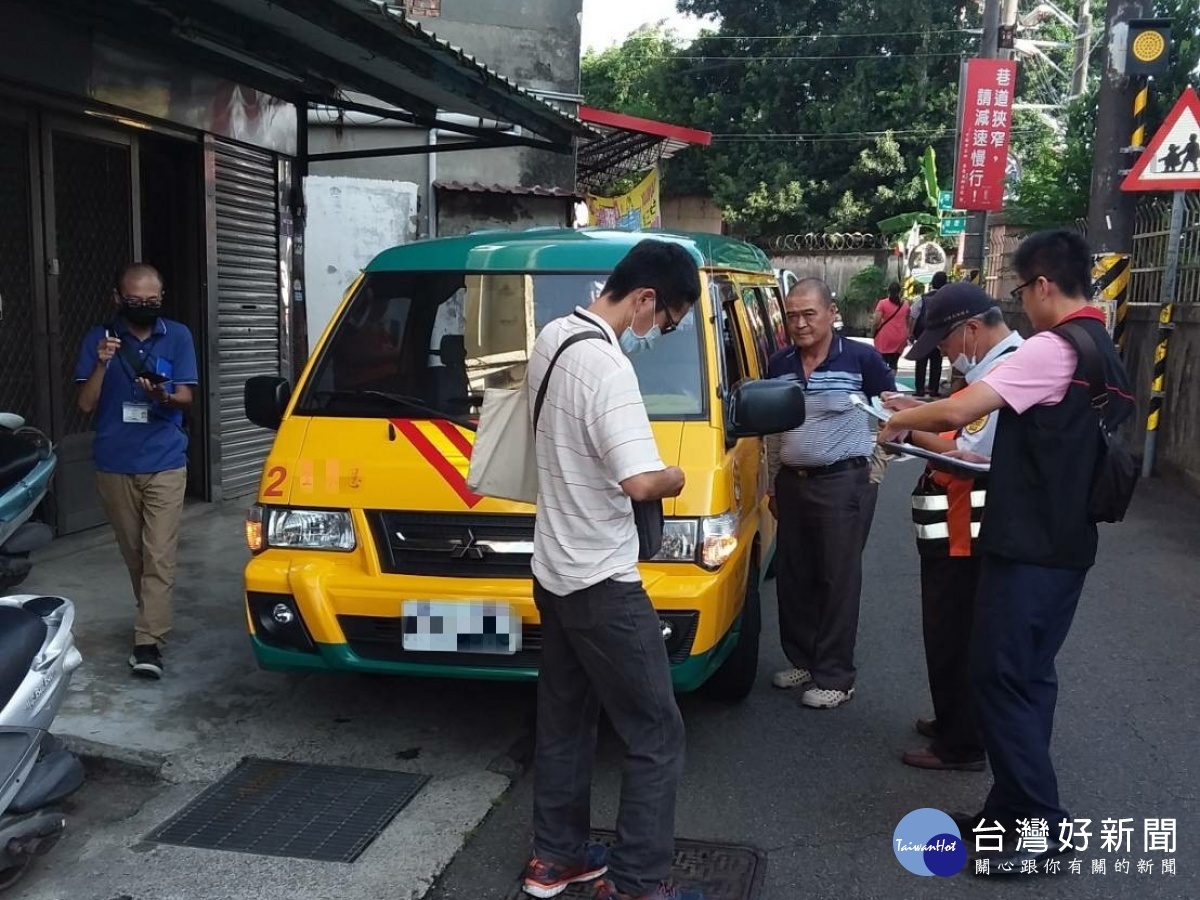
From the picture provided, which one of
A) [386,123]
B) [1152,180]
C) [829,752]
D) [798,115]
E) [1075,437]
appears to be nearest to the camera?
[1075,437]

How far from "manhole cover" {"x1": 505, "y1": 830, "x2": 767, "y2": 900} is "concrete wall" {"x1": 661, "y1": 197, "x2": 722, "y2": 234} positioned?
30.2 metres

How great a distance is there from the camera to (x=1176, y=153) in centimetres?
899

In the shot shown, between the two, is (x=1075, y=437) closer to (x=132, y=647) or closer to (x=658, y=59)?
(x=132, y=647)

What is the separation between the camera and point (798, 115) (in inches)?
1183

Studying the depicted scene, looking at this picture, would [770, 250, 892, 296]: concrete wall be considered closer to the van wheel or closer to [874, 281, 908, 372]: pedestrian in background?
[874, 281, 908, 372]: pedestrian in background

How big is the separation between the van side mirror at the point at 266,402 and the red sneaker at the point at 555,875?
7.13 feet

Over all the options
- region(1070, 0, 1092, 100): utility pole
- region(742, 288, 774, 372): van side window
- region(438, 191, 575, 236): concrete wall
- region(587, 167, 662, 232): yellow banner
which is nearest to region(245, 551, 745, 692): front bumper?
region(742, 288, 774, 372): van side window

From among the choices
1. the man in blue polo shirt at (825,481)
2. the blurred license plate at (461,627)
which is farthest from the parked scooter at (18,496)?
the man in blue polo shirt at (825,481)

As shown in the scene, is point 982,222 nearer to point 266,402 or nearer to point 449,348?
point 449,348

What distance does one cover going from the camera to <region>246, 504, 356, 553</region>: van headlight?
13.5ft

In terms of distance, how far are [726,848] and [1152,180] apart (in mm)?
7695

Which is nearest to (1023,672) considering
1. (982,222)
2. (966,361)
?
(966,361)

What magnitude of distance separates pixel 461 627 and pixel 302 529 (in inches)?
28.9

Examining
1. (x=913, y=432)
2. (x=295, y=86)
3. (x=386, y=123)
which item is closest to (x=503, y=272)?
(x=913, y=432)
